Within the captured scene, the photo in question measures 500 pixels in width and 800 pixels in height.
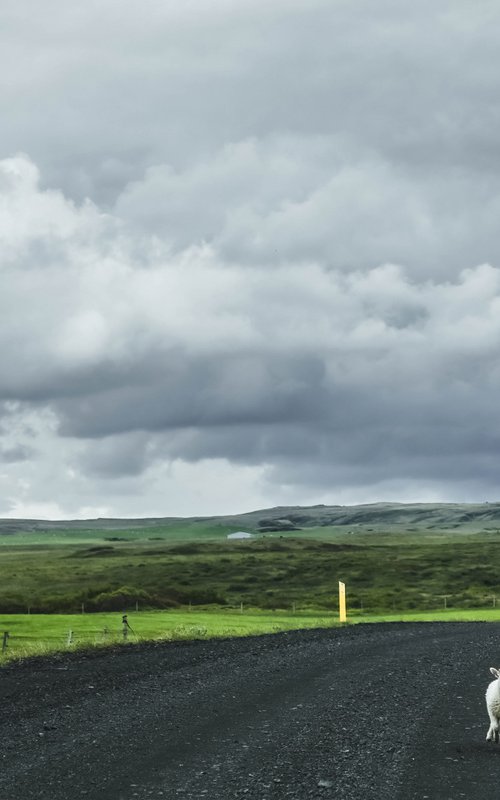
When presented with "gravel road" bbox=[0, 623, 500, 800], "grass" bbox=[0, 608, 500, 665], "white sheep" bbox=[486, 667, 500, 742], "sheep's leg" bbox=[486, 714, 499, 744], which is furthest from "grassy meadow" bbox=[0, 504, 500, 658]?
"white sheep" bbox=[486, 667, 500, 742]

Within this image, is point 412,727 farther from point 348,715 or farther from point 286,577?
point 286,577

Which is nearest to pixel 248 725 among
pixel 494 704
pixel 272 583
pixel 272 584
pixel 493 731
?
pixel 493 731

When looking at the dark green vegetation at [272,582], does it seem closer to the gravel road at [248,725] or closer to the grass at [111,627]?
the grass at [111,627]

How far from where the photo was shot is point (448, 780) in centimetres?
1116

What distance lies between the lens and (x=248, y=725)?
14.6 metres

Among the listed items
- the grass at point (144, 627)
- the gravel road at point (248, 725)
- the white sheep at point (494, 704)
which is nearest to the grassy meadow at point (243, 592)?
the grass at point (144, 627)

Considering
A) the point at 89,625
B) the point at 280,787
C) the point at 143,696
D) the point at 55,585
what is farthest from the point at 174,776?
the point at 55,585

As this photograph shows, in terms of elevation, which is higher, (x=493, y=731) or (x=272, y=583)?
(x=493, y=731)

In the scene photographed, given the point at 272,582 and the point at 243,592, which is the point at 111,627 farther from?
the point at 272,582

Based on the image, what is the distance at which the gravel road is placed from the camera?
35.6ft

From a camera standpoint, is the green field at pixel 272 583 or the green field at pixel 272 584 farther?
the green field at pixel 272 583

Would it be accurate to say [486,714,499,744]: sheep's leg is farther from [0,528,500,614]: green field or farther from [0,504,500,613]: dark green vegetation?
[0,504,500,613]: dark green vegetation

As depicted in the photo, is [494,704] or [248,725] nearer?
[494,704]

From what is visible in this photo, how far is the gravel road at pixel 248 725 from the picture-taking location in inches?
427
